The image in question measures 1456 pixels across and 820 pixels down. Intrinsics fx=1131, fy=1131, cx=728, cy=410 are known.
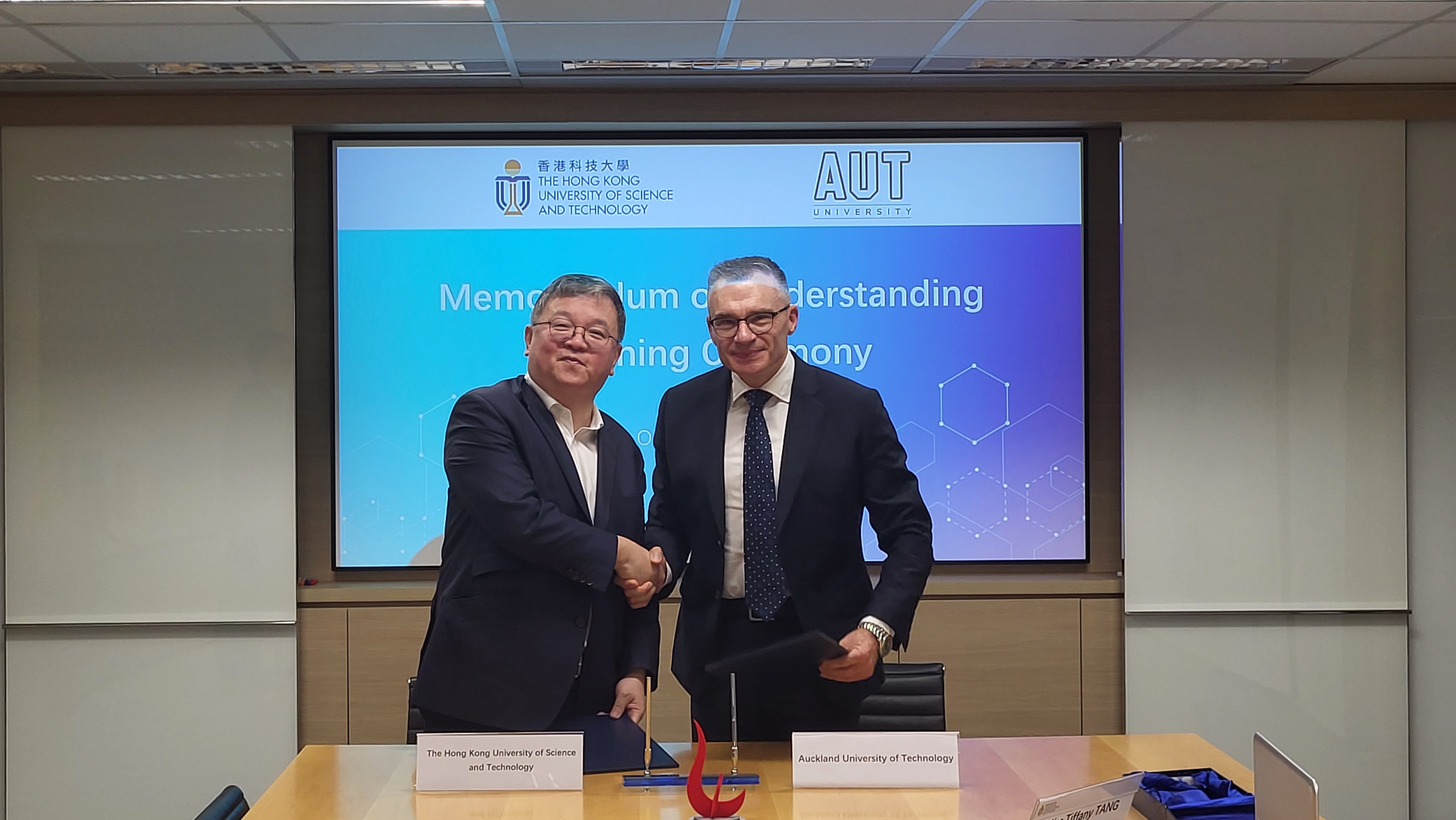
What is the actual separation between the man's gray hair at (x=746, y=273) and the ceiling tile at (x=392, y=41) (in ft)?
4.90

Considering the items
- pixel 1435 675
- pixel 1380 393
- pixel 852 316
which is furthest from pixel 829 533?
pixel 1435 675

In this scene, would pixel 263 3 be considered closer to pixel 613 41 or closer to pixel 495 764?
pixel 613 41

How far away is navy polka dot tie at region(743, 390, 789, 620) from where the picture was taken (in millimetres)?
2820

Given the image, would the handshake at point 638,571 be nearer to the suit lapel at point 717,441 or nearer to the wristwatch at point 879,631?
the suit lapel at point 717,441

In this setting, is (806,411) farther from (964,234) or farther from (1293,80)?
(1293,80)

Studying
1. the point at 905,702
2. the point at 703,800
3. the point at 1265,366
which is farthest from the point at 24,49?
the point at 1265,366

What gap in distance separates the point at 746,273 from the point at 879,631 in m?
0.95

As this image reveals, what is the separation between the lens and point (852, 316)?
464cm

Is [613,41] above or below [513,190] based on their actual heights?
above

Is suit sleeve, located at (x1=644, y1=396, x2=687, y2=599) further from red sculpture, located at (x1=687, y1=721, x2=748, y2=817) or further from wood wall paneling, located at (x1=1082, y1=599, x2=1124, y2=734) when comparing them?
wood wall paneling, located at (x1=1082, y1=599, x2=1124, y2=734)

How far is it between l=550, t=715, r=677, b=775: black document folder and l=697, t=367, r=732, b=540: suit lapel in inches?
20.7

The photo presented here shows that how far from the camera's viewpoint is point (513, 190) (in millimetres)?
4570

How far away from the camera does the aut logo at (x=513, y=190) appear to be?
4.57m

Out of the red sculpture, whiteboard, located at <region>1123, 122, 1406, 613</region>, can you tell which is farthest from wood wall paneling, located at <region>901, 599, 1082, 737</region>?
the red sculpture
